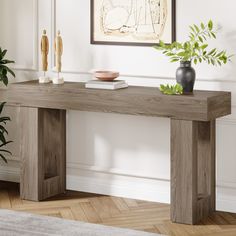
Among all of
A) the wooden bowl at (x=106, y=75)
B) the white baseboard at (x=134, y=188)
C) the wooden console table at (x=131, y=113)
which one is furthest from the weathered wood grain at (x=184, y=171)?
the wooden bowl at (x=106, y=75)

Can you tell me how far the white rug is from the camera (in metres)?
4.47

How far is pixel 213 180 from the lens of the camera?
196 inches

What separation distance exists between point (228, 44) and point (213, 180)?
989 millimetres

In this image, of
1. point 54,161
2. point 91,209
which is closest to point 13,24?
point 54,161

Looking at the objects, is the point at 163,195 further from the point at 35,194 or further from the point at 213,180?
the point at 35,194

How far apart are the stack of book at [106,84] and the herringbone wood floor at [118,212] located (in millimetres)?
905

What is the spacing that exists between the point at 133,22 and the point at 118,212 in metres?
1.44

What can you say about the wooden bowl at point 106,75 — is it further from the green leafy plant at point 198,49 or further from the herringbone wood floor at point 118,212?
the herringbone wood floor at point 118,212

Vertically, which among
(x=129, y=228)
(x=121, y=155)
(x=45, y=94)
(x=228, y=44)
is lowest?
(x=129, y=228)

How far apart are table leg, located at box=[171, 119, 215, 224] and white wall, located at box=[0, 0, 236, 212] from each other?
0.57 feet

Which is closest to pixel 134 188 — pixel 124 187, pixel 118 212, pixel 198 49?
pixel 124 187

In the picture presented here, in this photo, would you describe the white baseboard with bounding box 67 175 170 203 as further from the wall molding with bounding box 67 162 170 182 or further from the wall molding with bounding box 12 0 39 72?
the wall molding with bounding box 12 0 39 72

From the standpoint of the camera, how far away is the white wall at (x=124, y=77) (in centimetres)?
501

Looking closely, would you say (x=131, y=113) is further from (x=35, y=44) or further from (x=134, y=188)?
(x=35, y=44)
